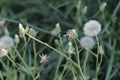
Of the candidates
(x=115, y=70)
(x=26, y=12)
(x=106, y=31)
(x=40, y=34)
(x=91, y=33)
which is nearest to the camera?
(x=91, y=33)

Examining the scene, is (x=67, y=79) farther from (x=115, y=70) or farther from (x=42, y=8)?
(x=42, y=8)

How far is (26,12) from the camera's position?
2123 millimetres

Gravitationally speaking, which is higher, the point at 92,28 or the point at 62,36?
the point at 62,36

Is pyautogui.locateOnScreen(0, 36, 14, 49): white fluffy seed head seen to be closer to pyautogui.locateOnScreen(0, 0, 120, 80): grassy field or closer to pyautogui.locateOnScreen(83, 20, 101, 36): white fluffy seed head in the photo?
pyautogui.locateOnScreen(0, 0, 120, 80): grassy field

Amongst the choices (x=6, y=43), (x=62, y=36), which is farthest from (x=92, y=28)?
(x=62, y=36)

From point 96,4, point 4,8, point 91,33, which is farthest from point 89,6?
point 91,33

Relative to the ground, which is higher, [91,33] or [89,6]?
[89,6]

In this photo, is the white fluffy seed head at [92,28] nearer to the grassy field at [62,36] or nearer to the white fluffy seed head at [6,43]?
the grassy field at [62,36]

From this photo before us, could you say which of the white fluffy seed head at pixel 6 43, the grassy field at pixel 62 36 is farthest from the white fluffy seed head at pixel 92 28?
the white fluffy seed head at pixel 6 43

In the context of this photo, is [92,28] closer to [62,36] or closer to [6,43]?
[6,43]

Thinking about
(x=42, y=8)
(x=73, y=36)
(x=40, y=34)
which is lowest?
(x=73, y=36)

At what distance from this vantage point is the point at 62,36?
1.89 metres

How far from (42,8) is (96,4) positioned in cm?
31

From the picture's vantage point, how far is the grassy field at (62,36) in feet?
5.29
